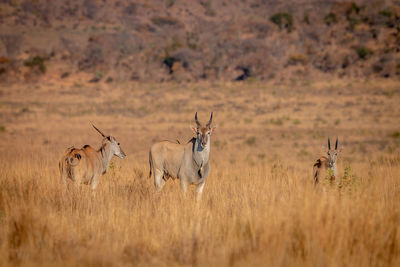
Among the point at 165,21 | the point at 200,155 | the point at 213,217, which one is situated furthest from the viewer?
the point at 165,21

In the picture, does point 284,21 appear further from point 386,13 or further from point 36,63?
point 36,63

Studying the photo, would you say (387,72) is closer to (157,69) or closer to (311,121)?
(311,121)

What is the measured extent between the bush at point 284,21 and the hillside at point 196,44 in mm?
127

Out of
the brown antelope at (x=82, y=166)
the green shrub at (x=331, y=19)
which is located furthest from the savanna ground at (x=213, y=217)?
the green shrub at (x=331, y=19)

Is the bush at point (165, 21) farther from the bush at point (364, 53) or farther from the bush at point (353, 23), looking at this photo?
the bush at point (364, 53)

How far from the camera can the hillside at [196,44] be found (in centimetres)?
4672

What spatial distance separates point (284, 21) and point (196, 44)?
42.7 feet

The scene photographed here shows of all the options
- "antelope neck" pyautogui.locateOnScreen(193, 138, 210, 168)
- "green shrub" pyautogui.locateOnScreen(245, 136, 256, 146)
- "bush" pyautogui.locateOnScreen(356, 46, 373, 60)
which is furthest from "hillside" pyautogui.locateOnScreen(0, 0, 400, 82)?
"antelope neck" pyautogui.locateOnScreen(193, 138, 210, 168)

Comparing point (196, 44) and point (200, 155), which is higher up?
point (196, 44)

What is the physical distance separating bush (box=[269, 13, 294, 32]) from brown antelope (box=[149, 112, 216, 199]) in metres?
51.9

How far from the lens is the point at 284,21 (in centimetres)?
5881

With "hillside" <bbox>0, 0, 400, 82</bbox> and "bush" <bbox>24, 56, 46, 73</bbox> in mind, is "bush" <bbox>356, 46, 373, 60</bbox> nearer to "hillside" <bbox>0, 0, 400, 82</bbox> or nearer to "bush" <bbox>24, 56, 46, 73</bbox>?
"hillside" <bbox>0, 0, 400, 82</bbox>

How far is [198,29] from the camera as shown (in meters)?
64.3

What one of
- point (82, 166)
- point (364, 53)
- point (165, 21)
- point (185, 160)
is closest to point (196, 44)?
point (165, 21)
